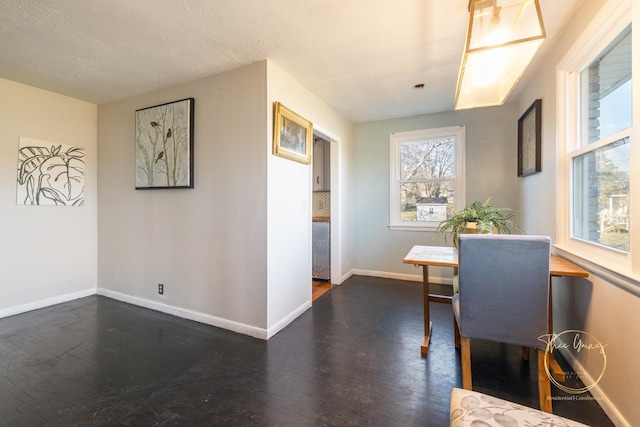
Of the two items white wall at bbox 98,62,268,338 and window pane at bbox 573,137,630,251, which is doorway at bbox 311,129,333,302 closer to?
white wall at bbox 98,62,268,338

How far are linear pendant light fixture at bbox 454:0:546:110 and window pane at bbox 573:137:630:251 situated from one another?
0.71 meters

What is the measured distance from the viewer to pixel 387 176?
4.15m

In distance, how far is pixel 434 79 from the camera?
2.79m

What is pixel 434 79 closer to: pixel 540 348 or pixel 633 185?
pixel 633 185

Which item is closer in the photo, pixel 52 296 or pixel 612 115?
pixel 612 115

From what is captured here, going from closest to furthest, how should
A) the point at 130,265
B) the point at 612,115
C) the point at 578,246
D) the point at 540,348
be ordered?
the point at 540,348
the point at 612,115
the point at 578,246
the point at 130,265

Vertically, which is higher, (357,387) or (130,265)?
(130,265)

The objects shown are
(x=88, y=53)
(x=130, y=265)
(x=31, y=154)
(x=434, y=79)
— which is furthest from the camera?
(x=130, y=265)

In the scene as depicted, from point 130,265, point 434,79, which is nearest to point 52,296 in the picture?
point 130,265

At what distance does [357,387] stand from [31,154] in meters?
4.01

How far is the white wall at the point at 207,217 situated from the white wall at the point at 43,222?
1.29 feet

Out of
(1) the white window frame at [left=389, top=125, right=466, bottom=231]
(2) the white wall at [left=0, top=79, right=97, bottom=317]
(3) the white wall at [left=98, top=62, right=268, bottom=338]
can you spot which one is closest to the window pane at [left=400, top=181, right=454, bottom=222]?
(1) the white window frame at [left=389, top=125, right=466, bottom=231]

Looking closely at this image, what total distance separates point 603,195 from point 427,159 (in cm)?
237

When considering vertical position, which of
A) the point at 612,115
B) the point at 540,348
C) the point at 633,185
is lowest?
the point at 540,348
